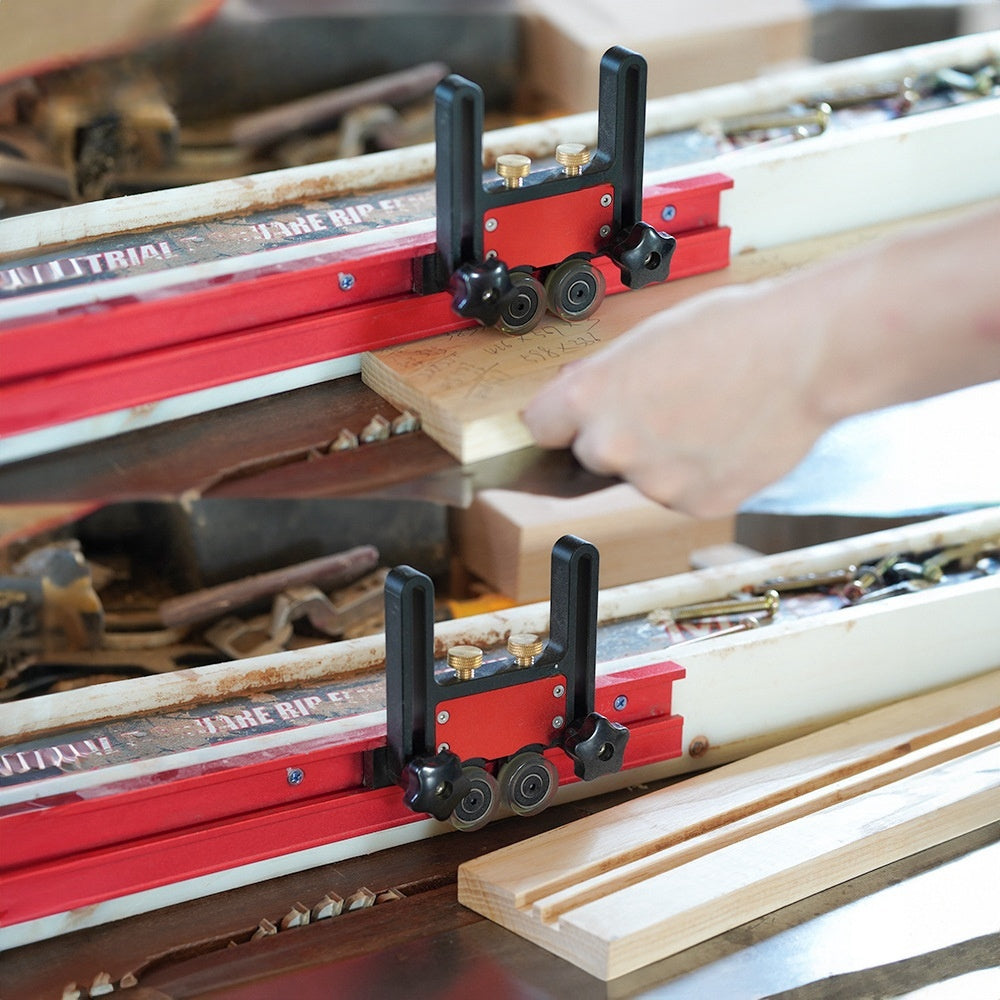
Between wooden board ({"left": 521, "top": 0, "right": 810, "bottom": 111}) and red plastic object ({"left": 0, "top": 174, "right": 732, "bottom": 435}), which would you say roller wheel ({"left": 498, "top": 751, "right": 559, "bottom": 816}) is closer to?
red plastic object ({"left": 0, "top": 174, "right": 732, "bottom": 435})

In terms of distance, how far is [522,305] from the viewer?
60.6 inches

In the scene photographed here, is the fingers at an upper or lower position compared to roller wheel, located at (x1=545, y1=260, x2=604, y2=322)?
lower

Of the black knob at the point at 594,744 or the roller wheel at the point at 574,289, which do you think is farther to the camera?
the black knob at the point at 594,744

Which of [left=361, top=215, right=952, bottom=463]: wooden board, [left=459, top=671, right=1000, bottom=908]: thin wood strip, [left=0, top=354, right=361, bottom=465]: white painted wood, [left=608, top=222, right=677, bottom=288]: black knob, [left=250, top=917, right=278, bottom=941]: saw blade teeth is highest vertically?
[left=608, top=222, right=677, bottom=288]: black knob

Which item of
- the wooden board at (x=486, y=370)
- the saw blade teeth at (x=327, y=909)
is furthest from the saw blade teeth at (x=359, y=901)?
the wooden board at (x=486, y=370)

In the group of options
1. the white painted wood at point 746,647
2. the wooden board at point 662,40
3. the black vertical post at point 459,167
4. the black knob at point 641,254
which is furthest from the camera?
the wooden board at point 662,40

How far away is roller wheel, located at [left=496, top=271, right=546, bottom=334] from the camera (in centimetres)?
152

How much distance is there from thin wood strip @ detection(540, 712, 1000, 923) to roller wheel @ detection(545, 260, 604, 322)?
22.2 inches

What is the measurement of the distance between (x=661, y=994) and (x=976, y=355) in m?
0.67

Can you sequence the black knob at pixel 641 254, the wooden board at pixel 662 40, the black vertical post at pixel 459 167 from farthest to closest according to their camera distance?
the wooden board at pixel 662 40 → the black knob at pixel 641 254 → the black vertical post at pixel 459 167

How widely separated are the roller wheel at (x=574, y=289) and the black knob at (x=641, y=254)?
3 centimetres

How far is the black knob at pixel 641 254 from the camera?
1.55m

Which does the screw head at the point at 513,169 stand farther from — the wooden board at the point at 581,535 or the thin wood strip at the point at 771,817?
the wooden board at the point at 581,535

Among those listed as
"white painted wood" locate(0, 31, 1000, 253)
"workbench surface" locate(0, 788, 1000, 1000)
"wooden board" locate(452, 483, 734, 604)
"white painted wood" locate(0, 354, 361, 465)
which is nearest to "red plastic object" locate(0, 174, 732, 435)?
"white painted wood" locate(0, 354, 361, 465)
